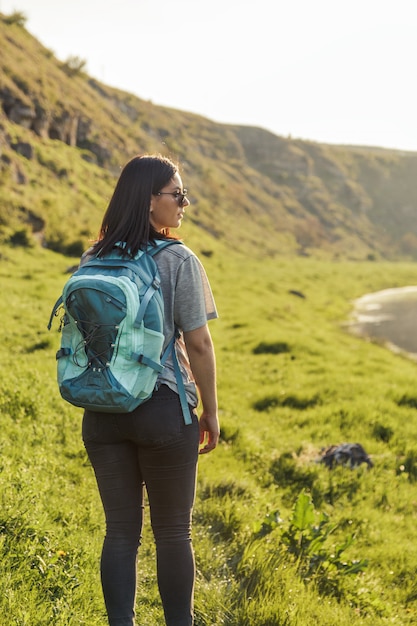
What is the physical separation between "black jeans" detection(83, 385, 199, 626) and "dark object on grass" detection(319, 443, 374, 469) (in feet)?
16.6

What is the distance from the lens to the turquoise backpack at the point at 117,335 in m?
2.74

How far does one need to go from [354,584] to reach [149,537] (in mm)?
1845

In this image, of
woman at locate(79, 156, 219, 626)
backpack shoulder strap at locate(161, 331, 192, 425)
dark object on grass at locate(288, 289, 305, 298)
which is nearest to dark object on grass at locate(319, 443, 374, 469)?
woman at locate(79, 156, 219, 626)

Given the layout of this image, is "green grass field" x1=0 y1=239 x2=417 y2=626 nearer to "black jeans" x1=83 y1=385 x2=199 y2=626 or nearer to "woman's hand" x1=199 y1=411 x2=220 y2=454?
"black jeans" x1=83 y1=385 x2=199 y2=626

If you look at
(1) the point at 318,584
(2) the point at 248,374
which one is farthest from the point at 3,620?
(2) the point at 248,374

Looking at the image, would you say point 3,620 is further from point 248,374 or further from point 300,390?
point 248,374

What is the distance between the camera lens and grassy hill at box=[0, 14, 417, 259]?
105 ft

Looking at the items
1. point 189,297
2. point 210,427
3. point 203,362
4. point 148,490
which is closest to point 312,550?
point 210,427

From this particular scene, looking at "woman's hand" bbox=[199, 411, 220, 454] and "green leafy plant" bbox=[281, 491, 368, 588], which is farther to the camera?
"green leafy plant" bbox=[281, 491, 368, 588]

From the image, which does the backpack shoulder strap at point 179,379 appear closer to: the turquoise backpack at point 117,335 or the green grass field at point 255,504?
the turquoise backpack at point 117,335

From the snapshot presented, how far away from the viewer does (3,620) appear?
300 cm

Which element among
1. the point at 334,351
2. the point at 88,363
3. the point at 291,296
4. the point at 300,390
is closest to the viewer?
the point at 88,363

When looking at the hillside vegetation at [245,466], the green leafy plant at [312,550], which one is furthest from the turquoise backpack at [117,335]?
the green leafy plant at [312,550]

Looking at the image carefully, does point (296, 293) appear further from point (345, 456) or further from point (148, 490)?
point (148, 490)
